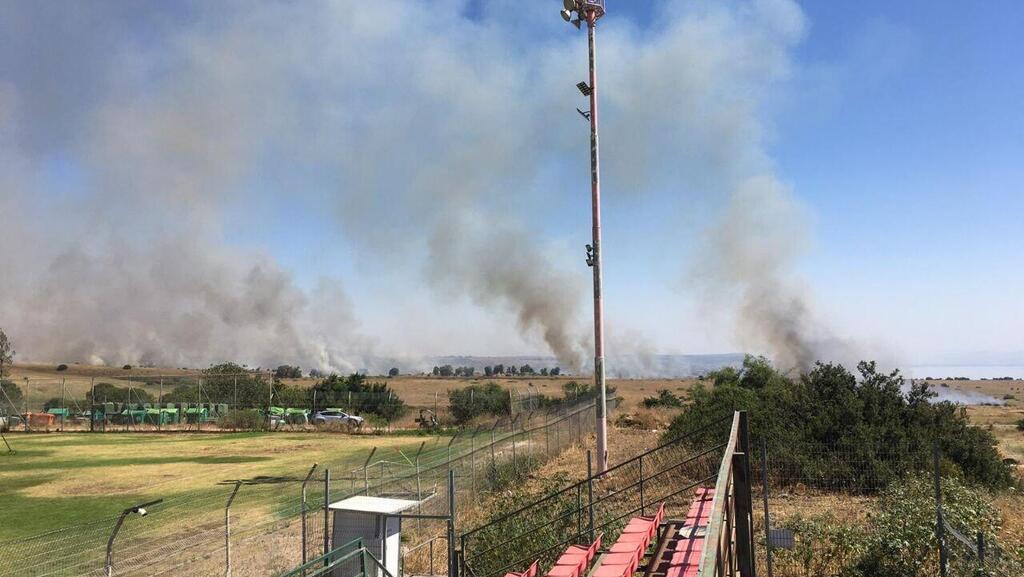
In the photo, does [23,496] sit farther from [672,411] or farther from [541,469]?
[672,411]

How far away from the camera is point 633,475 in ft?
69.5

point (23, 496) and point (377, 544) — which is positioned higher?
point (377, 544)

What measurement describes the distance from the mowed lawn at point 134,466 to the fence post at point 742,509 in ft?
35.2

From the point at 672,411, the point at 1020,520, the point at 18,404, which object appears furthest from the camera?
the point at 18,404

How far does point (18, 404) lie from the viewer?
54.2 metres

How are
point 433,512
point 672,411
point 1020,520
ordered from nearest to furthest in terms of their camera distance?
point 1020,520, point 433,512, point 672,411

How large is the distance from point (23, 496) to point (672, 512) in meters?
20.4

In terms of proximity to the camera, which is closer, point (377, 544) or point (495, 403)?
point (377, 544)

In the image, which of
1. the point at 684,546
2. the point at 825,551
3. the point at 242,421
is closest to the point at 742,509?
the point at 684,546

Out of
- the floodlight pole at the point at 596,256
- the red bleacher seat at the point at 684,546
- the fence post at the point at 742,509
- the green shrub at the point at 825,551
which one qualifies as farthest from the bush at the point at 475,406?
the fence post at the point at 742,509

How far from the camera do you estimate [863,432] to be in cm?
1950

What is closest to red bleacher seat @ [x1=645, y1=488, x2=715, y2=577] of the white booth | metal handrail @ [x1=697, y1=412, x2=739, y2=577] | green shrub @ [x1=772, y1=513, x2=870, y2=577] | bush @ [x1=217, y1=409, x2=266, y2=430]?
green shrub @ [x1=772, y1=513, x2=870, y2=577]

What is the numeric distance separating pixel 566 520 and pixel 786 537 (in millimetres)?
4241

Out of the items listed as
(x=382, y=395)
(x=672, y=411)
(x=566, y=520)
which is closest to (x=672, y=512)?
(x=566, y=520)
